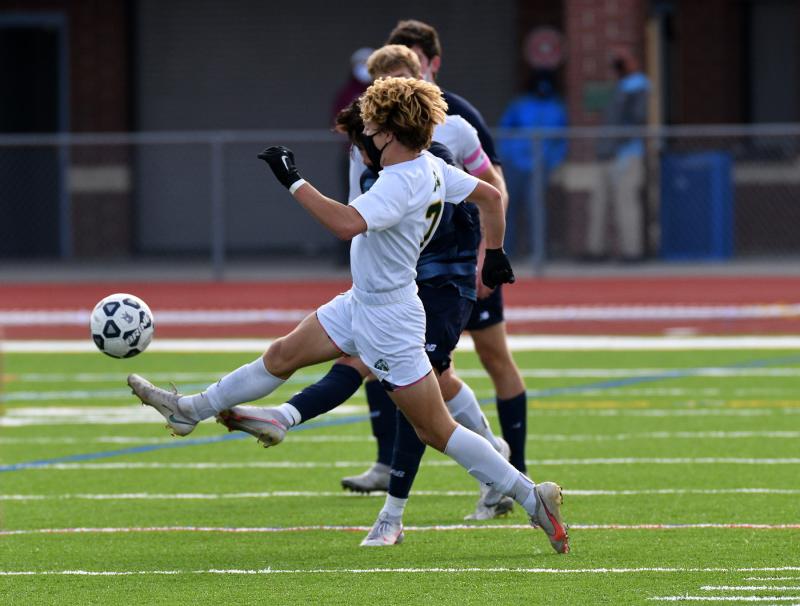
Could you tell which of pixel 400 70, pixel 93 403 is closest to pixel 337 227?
pixel 400 70

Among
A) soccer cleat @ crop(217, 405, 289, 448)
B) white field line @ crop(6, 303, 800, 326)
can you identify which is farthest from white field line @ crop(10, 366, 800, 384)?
soccer cleat @ crop(217, 405, 289, 448)

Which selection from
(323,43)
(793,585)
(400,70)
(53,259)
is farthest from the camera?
(323,43)

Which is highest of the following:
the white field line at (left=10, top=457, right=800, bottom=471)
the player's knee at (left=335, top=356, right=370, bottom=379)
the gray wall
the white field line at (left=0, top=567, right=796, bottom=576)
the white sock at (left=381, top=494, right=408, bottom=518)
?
the gray wall

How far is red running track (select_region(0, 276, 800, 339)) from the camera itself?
59.8 ft

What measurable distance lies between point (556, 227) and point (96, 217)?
6953mm

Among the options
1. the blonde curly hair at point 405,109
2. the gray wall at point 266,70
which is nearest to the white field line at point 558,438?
the blonde curly hair at point 405,109

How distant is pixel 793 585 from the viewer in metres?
6.56

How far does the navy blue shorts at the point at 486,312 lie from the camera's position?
28.1 feet

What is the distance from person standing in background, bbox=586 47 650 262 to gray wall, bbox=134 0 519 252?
4.05 m

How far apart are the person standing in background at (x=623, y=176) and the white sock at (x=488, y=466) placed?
545 inches

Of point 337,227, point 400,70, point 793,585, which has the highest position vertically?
point 400,70

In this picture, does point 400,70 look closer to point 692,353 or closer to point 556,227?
point 692,353

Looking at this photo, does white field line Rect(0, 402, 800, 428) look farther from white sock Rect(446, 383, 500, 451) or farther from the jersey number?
the jersey number

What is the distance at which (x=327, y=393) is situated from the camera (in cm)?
784
